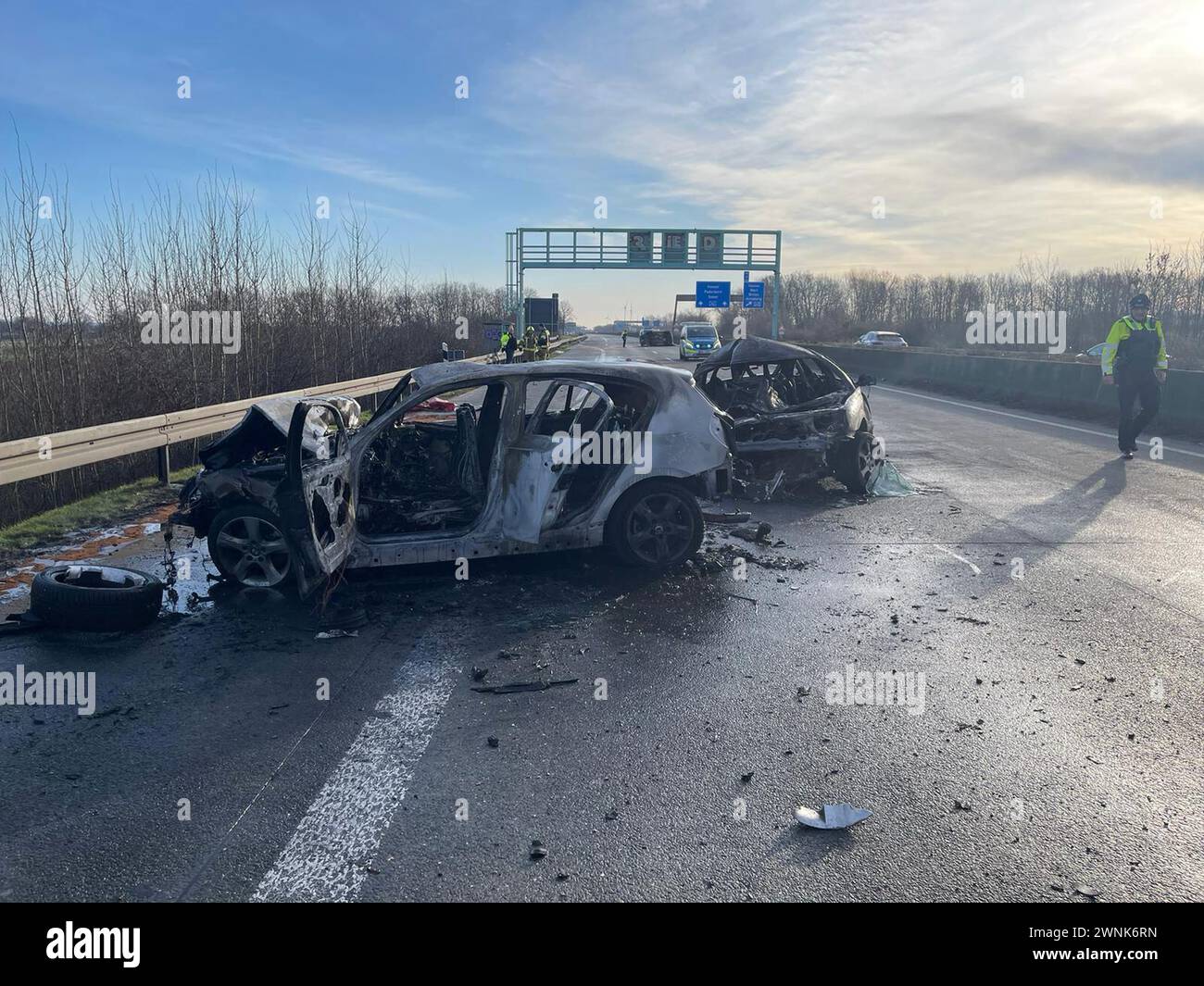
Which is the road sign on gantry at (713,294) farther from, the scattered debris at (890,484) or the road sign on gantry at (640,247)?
the scattered debris at (890,484)

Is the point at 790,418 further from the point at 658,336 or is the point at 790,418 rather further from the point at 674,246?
the point at 658,336

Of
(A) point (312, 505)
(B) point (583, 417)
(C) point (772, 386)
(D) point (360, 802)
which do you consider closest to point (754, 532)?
(B) point (583, 417)

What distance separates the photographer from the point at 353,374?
72.1ft

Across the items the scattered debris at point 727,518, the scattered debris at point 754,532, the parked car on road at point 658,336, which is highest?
the parked car on road at point 658,336

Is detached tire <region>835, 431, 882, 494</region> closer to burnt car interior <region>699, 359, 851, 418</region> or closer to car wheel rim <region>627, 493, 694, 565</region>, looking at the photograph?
burnt car interior <region>699, 359, 851, 418</region>

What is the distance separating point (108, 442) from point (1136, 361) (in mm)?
12858

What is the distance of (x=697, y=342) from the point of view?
4847 centimetres

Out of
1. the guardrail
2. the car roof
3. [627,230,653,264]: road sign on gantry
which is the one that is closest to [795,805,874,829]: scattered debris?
the car roof

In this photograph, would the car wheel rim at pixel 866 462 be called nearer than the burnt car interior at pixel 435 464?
No

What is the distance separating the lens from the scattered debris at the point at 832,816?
3.56 metres

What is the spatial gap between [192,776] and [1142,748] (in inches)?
162

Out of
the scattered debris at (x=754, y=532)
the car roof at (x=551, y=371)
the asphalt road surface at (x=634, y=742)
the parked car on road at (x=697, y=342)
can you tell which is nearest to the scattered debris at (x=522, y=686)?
the asphalt road surface at (x=634, y=742)

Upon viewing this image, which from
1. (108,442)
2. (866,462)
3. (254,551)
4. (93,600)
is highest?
(108,442)

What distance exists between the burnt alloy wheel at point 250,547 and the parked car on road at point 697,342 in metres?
41.1
